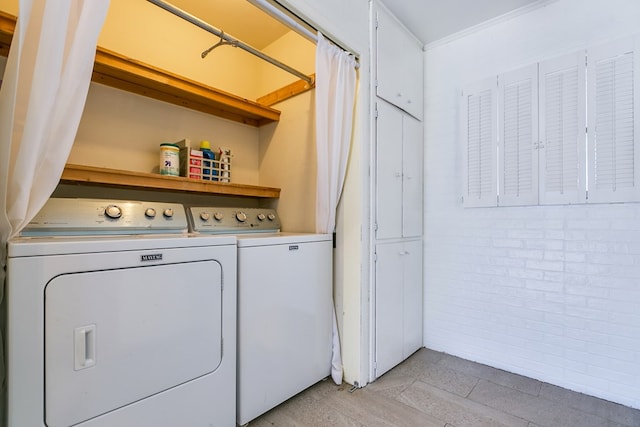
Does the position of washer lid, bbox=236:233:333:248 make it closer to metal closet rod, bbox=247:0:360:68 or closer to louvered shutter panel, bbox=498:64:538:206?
metal closet rod, bbox=247:0:360:68

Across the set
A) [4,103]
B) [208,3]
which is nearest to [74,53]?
[4,103]

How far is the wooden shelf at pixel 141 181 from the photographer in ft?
4.87

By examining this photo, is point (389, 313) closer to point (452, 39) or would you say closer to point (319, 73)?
point (319, 73)

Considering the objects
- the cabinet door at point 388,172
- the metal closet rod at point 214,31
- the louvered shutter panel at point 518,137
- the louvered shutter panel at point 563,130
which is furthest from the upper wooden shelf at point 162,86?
the louvered shutter panel at point 563,130

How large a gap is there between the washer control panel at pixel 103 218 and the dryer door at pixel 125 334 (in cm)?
40

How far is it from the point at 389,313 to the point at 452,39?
2258 millimetres

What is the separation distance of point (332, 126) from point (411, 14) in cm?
116

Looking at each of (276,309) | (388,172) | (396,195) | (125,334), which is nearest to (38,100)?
(125,334)

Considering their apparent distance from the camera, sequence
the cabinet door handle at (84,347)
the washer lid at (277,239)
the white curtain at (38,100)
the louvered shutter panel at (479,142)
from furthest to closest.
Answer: the louvered shutter panel at (479,142), the washer lid at (277,239), the cabinet door handle at (84,347), the white curtain at (38,100)

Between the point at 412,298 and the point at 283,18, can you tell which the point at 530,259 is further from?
the point at 283,18

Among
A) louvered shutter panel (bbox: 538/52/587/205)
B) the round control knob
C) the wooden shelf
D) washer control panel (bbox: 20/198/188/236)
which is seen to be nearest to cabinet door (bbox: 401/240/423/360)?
louvered shutter panel (bbox: 538/52/587/205)

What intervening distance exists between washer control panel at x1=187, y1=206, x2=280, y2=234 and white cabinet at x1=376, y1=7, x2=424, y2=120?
3.90 feet

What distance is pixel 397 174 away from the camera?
229 cm

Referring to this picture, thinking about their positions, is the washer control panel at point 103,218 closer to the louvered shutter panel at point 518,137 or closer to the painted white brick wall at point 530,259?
the painted white brick wall at point 530,259
